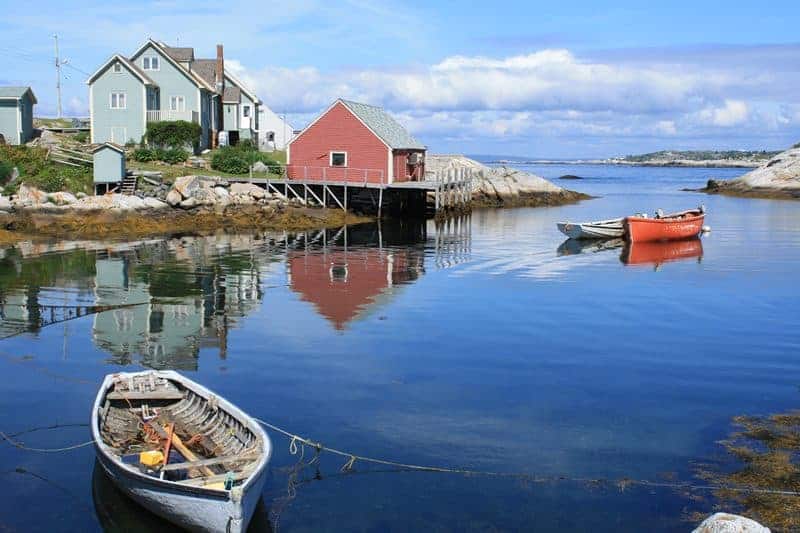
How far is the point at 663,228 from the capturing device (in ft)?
144

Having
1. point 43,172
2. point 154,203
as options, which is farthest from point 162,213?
point 43,172

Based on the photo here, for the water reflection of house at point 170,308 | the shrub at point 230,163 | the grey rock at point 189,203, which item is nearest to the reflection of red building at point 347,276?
the water reflection of house at point 170,308

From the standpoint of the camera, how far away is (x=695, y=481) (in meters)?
12.5

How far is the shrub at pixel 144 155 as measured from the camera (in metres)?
54.5

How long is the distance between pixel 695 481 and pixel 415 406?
5378 mm

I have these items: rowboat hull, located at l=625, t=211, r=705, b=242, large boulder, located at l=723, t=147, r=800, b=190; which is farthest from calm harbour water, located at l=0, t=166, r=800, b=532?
large boulder, located at l=723, t=147, r=800, b=190

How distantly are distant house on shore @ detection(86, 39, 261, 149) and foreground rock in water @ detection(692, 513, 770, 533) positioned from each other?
2122 inches

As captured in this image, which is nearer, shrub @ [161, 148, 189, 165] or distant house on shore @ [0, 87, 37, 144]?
distant house on shore @ [0, 87, 37, 144]

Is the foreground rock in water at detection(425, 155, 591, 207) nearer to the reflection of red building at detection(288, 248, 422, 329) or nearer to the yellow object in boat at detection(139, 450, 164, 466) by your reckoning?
the reflection of red building at detection(288, 248, 422, 329)

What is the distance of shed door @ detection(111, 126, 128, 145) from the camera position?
188 ft

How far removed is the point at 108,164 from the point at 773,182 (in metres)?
70.3

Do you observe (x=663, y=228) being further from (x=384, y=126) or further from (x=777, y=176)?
(x=777, y=176)

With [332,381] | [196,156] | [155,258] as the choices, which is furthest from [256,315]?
[196,156]

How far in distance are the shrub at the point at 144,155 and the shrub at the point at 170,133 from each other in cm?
208
